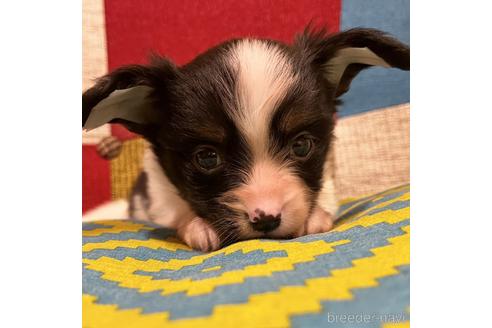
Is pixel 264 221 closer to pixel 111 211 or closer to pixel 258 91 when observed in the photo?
pixel 258 91

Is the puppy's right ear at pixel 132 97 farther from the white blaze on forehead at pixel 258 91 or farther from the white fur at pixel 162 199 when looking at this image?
the white blaze on forehead at pixel 258 91

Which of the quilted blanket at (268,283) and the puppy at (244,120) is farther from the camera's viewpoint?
the puppy at (244,120)

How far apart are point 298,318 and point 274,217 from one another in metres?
0.57

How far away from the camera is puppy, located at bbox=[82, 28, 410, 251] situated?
1610 millimetres

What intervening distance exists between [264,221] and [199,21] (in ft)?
2.80

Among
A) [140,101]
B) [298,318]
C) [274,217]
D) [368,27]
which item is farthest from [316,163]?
[298,318]

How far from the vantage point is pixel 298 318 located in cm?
99

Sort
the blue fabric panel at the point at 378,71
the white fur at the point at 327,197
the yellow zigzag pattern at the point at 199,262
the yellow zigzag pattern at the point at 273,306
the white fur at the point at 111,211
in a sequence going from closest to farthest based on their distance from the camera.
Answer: the yellow zigzag pattern at the point at 273,306, the yellow zigzag pattern at the point at 199,262, the blue fabric panel at the point at 378,71, the white fur at the point at 327,197, the white fur at the point at 111,211

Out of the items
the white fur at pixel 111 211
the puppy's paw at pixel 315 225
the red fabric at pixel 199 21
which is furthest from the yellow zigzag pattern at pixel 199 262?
the white fur at pixel 111 211

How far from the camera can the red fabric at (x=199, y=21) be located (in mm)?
1809

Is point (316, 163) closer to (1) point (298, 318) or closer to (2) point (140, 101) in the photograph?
(2) point (140, 101)

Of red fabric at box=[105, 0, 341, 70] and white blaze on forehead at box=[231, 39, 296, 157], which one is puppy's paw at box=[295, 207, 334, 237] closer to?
white blaze on forehead at box=[231, 39, 296, 157]

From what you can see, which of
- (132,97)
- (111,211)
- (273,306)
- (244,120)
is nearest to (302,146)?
(244,120)

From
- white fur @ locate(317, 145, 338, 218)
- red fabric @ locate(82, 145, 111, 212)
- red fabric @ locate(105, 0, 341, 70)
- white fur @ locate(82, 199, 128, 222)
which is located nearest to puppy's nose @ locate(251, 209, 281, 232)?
white fur @ locate(317, 145, 338, 218)
